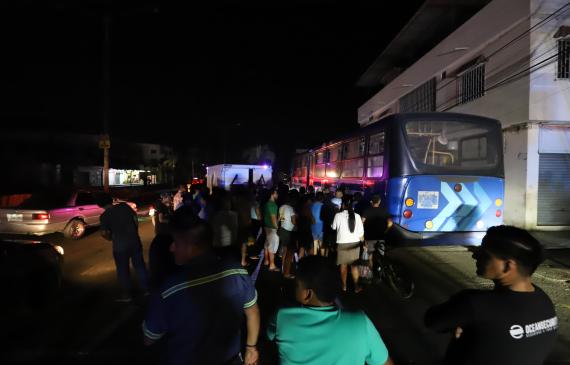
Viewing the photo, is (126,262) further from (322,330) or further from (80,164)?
(80,164)

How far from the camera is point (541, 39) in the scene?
12703 mm

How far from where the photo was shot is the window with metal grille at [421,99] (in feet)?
68.6

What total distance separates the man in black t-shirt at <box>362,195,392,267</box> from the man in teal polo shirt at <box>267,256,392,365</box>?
5169mm

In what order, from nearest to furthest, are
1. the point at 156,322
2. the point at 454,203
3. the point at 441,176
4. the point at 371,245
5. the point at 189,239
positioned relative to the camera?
the point at 156,322
the point at 189,239
the point at 371,245
the point at 441,176
the point at 454,203

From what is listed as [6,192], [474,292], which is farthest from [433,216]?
[6,192]

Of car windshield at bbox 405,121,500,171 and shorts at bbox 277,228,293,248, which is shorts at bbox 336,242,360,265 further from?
car windshield at bbox 405,121,500,171

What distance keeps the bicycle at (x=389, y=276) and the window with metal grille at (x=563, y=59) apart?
1031 centimetres

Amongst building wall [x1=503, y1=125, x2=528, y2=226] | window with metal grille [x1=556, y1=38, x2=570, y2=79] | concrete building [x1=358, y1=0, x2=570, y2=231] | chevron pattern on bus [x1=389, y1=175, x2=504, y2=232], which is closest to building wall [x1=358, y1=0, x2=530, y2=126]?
concrete building [x1=358, y1=0, x2=570, y2=231]

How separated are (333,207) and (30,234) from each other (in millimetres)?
8614

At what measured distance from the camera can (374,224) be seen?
23.7ft

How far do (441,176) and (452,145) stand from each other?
30.5 inches

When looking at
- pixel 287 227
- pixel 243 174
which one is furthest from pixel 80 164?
pixel 287 227

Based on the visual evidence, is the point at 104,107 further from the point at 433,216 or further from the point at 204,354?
the point at 204,354

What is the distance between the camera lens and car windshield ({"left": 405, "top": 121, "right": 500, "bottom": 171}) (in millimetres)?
8461
